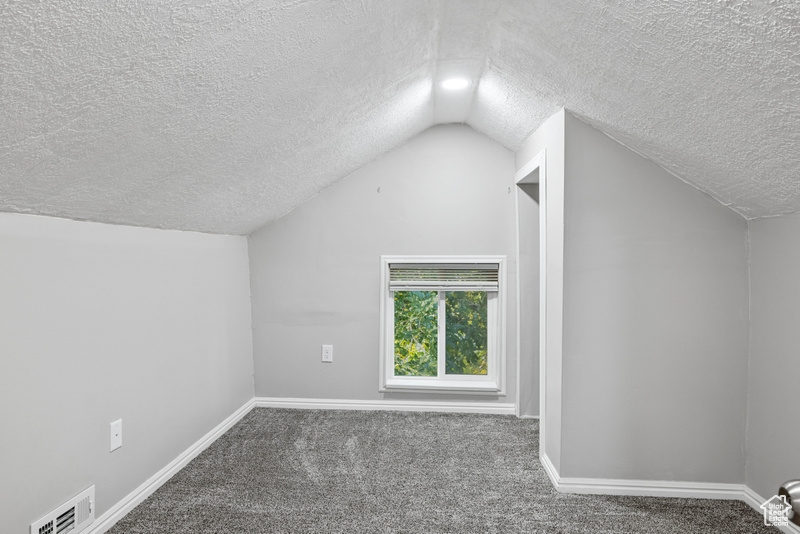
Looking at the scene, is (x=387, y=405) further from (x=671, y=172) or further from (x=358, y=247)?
(x=671, y=172)

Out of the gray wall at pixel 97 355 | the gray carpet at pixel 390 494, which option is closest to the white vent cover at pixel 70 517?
the gray wall at pixel 97 355

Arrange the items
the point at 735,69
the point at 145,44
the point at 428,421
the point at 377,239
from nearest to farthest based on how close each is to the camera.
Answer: the point at 145,44, the point at 735,69, the point at 428,421, the point at 377,239

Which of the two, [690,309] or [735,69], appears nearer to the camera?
[735,69]

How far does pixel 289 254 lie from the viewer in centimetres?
348

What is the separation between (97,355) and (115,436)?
1.21 ft

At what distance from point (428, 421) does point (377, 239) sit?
4.35 feet

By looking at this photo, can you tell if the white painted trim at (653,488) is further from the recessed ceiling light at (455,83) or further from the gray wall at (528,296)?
the recessed ceiling light at (455,83)

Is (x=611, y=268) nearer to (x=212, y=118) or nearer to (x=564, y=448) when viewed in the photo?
(x=564, y=448)

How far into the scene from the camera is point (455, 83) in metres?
2.62

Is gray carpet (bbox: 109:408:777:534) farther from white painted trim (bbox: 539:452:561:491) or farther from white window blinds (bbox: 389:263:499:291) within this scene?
white window blinds (bbox: 389:263:499:291)

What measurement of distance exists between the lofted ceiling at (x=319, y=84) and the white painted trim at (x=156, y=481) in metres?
1.20

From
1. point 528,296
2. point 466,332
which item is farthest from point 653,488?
point 466,332

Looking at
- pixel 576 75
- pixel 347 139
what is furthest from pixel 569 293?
pixel 347 139

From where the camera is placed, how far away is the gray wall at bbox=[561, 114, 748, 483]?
2197 mm
